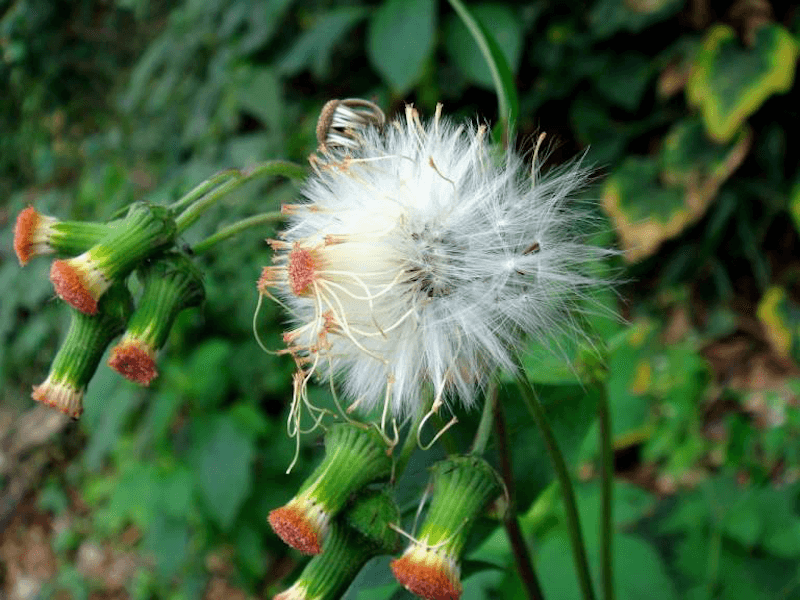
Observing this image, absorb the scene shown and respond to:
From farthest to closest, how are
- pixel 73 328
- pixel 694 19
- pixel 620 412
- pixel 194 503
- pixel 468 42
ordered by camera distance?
pixel 694 19 → pixel 468 42 → pixel 194 503 → pixel 620 412 → pixel 73 328

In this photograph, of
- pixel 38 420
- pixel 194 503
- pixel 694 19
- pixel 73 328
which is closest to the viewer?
pixel 73 328

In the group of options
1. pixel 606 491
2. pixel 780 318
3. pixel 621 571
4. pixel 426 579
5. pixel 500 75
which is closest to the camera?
pixel 426 579

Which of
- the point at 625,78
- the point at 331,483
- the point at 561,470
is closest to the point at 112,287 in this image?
the point at 331,483

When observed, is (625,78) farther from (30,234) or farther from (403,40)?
(30,234)

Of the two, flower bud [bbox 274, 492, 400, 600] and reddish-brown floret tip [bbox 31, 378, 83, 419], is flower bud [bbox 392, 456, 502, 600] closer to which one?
flower bud [bbox 274, 492, 400, 600]

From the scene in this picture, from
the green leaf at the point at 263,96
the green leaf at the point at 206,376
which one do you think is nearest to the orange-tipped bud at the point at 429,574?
the green leaf at the point at 206,376

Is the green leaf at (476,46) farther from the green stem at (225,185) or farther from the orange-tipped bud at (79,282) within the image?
the orange-tipped bud at (79,282)

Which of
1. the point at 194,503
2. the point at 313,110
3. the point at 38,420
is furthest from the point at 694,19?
the point at 38,420

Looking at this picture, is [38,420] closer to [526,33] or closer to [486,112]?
[486,112]
